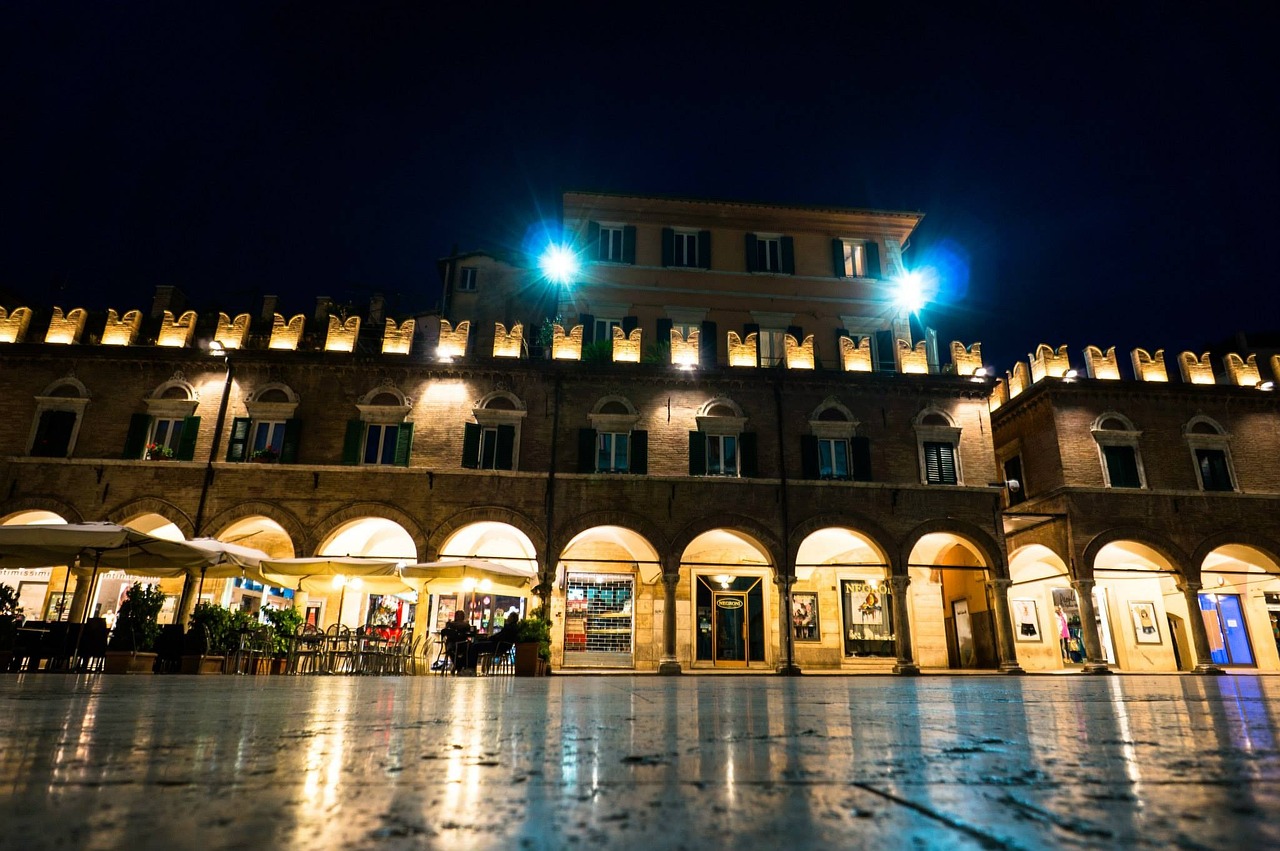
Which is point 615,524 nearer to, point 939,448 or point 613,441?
point 613,441

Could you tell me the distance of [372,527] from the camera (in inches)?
835

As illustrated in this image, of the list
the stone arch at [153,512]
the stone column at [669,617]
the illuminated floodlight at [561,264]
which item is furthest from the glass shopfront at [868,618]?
the stone arch at [153,512]

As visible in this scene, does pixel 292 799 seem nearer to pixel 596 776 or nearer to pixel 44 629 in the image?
pixel 596 776

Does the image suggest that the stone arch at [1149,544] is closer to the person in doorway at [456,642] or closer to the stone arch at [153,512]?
the person in doorway at [456,642]

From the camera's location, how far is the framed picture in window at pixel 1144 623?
76.0 feet

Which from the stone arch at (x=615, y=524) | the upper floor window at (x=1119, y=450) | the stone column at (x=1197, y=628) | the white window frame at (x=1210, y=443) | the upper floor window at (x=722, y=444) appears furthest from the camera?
the white window frame at (x=1210, y=443)

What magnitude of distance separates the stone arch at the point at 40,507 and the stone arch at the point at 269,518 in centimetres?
358

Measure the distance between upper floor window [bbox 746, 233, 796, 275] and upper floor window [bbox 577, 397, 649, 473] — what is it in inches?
309

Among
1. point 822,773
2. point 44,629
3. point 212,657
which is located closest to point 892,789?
point 822,773

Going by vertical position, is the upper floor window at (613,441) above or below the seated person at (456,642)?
above

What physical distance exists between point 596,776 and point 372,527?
2126 centimetres

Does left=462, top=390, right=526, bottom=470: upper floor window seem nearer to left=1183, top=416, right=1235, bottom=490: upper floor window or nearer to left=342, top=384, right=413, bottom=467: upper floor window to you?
left=342, top=384, right=413, bottom=467: upper floor window

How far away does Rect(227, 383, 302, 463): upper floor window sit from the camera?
20.6 m

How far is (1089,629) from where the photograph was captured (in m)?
20.4
